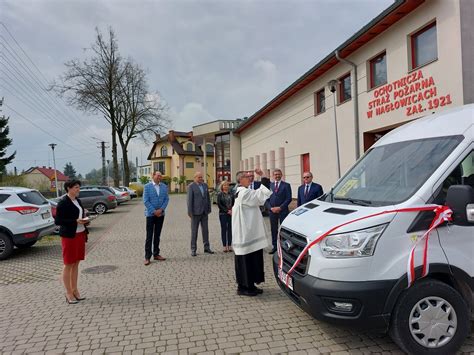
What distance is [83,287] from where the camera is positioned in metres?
5.83

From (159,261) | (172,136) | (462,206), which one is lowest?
(159,261)

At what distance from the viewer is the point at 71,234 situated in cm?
496

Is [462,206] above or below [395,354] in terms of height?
above

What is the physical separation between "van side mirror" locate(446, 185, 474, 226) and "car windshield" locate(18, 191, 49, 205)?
9032mm

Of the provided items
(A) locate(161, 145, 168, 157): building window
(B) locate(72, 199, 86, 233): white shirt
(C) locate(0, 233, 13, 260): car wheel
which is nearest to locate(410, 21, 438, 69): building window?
(B) locate(72, 199, 86, 233): white shirt

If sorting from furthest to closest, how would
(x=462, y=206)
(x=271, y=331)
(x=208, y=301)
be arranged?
(x=208, y=301)
(x=271, y=331)
(x=462, y=206)

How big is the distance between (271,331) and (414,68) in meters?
8.32

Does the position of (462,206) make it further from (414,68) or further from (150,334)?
(414,68)

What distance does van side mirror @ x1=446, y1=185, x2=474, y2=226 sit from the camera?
2.93 meters

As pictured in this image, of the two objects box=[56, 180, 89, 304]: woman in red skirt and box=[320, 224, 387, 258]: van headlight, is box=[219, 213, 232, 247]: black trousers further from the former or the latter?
box=[320, 224, 387, 258]: van headlight

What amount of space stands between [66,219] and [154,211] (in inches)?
99.4

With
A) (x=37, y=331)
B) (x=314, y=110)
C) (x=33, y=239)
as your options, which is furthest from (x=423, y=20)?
(x=33, y=239)

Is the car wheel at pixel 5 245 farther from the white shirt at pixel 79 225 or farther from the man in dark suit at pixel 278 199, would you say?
the man in dark suit at pixel 278 199

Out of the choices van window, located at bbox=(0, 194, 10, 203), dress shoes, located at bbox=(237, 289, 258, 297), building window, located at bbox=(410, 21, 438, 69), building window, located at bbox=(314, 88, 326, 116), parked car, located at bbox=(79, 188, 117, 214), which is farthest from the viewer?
parked car, located at bbox=(79, 188, 117, 214)
